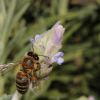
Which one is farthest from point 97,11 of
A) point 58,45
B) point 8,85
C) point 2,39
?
→ point 58,45

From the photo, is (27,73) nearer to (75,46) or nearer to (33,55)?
(33,55)

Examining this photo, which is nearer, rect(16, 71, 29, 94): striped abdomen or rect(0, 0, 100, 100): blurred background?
rect(16, 71, 29, 94): striped abdomen

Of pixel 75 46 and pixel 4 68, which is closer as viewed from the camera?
pixel 4 68

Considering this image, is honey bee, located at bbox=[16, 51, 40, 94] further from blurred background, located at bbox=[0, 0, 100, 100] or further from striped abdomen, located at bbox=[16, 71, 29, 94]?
blurred background, located at bbox=[0, 0, 100, 100]

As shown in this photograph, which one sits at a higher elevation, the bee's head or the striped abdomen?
the bee's head

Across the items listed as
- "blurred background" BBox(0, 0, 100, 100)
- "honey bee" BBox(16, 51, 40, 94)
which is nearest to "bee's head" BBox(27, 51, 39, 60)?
"honey bee" BBox(16, 51, 40, 94)

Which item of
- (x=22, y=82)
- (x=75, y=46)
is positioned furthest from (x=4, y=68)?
(x=75, y=46)

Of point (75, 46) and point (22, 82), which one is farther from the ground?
point (75, 46)

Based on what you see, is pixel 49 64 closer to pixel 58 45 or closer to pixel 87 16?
pixel 58 45
